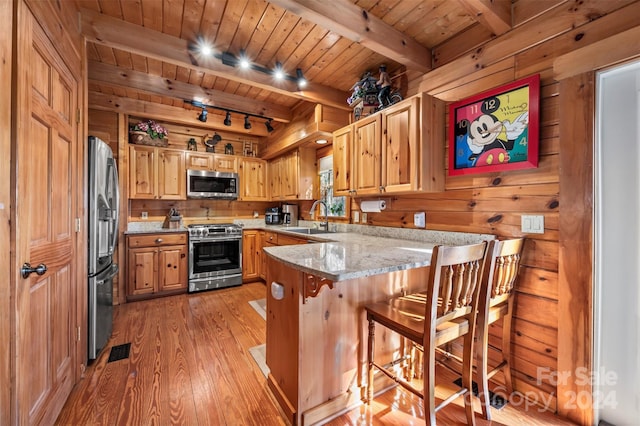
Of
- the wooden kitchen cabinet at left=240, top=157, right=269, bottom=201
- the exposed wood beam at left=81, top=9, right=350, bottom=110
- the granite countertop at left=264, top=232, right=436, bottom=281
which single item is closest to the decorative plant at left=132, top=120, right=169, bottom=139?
the wooden kitchen cabinet at left=240, top=157, right=269, bottom=201

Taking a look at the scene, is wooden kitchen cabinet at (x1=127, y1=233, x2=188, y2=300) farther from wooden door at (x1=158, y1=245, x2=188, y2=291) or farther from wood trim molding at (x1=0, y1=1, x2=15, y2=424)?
wood trim molding at (x1=0, y1=1, x2=15, y2=424)

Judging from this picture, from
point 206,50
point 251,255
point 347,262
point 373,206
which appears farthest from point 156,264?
point 347,262

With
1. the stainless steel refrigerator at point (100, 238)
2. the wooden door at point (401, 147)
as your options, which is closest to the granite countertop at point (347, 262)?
the wooden door at point (401, 147)

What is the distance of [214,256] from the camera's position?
3852 mm

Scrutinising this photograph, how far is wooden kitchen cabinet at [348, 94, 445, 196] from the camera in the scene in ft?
6.63

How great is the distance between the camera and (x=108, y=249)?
7.25 ft

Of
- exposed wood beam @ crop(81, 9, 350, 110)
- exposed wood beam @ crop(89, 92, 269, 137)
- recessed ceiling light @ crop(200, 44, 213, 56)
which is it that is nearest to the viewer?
exposed wood beam @ crop(81, 9, 350, 110)

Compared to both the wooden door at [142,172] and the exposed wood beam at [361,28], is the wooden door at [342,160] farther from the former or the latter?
the wooden door at [142,172]

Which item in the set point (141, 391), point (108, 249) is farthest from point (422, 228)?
point (108, 249)

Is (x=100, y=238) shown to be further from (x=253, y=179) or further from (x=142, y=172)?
(x=253, y=179)

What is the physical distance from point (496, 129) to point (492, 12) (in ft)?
2.34

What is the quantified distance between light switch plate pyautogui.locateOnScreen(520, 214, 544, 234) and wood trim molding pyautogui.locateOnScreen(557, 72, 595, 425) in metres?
0.10

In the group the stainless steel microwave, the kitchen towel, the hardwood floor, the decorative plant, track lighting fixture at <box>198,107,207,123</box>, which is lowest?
the hardwood floor

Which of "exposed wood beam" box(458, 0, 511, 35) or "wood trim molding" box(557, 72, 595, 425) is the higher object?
"exposed wood beam" box(458, 0, 511, 35)
